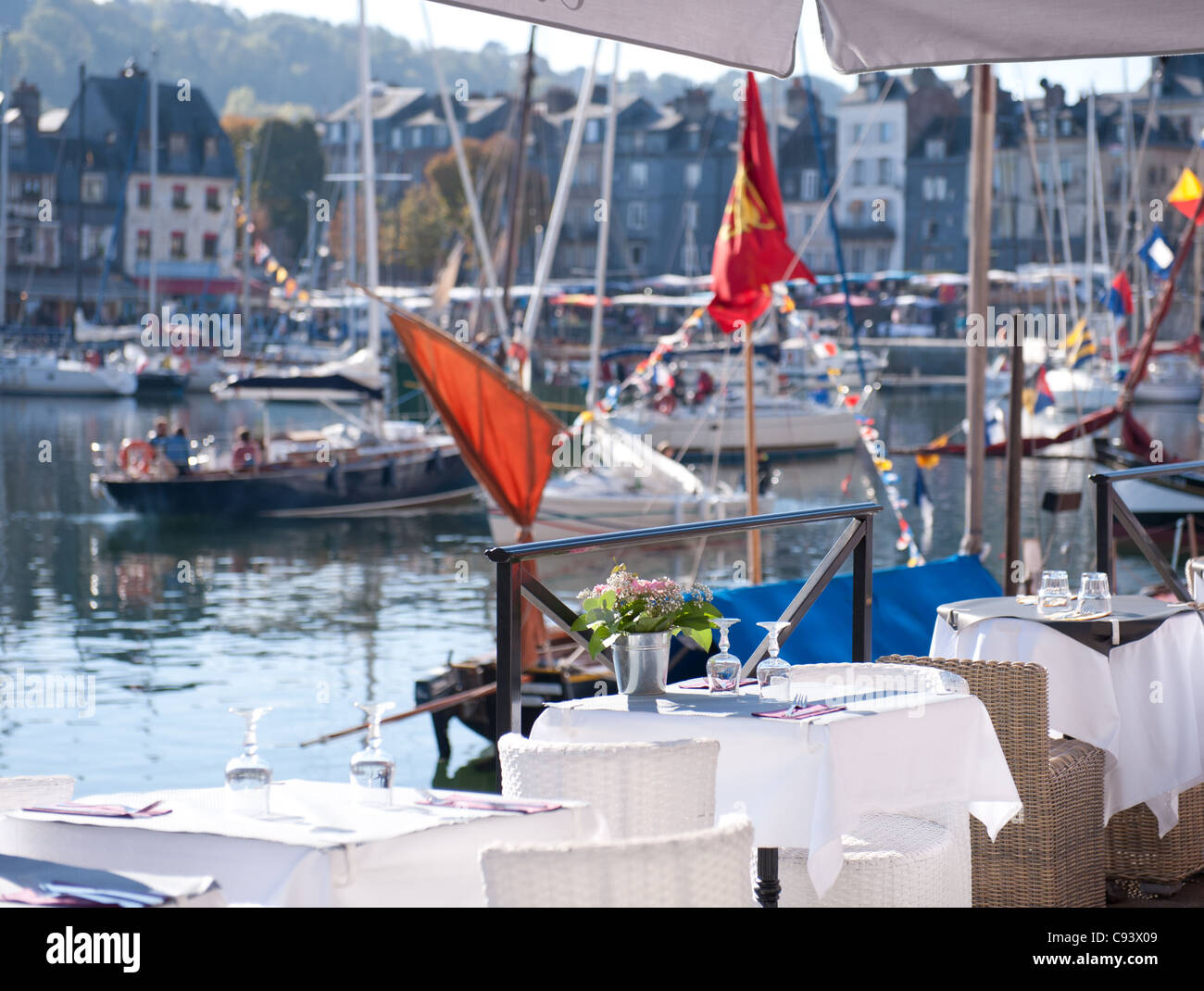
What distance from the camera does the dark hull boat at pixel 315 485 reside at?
1202 inches

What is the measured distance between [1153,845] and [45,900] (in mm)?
3696

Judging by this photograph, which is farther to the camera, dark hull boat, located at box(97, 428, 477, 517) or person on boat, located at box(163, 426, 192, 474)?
person on boat, located at box(163, 426, 192, 474)

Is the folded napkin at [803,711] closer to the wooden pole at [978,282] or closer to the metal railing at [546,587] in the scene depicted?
→ the metal railing at [546,587]

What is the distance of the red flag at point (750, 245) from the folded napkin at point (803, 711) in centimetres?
744

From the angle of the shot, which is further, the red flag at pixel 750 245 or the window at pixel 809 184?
the window at pixel 809 184

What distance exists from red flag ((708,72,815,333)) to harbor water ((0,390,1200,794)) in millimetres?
2704

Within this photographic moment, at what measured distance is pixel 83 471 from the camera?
37000 millimetres

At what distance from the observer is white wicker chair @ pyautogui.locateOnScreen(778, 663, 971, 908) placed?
4.23 metres

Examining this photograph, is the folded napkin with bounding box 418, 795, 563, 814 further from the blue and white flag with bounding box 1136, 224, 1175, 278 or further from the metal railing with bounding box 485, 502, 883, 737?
the blue and white flag with bounding box 1136, 224, 1175, 278

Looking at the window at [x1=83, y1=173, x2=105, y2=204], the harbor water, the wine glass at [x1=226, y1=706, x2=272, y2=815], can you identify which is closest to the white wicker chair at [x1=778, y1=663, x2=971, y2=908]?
the wine glass at [x1=226, y1=706, x2=272, y2=815]

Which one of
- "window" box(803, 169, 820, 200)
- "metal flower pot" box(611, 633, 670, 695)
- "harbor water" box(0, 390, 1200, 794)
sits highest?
"window" box(803, 169, 820, 200)

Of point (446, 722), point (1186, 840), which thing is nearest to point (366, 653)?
point (446, 722)

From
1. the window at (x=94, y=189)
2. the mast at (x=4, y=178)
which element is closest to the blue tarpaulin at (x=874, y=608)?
the mast at (x=4, y=178)
